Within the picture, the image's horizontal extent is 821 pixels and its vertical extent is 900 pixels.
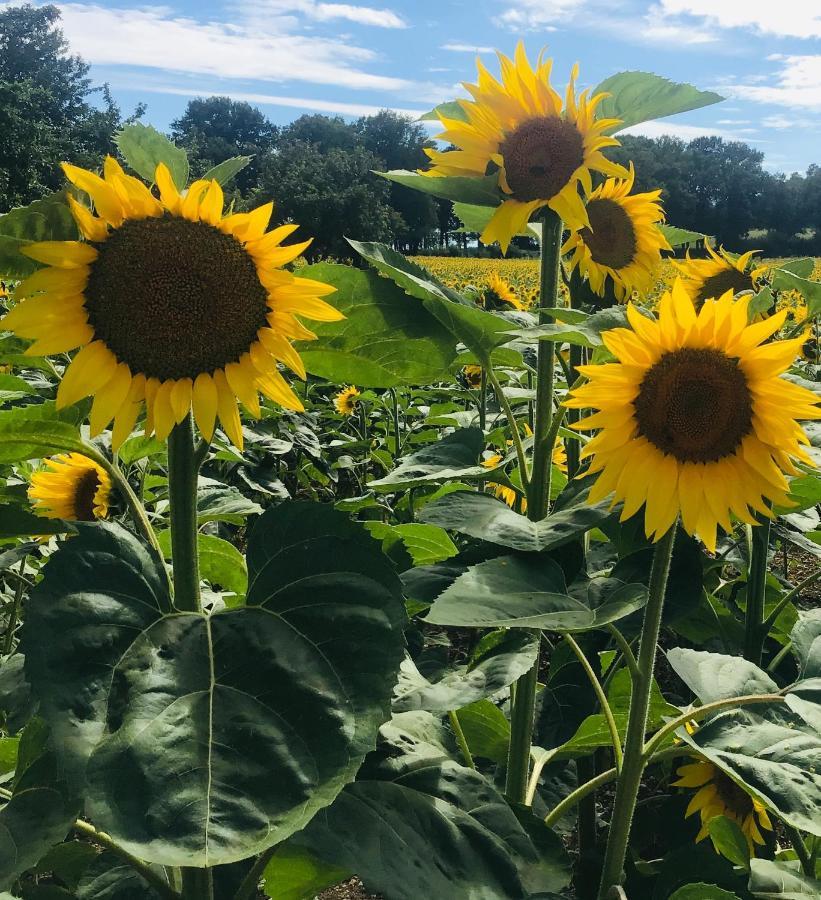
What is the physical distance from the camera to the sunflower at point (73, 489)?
74.7 inches

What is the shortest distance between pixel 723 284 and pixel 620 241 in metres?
0.40

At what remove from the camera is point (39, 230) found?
96cm

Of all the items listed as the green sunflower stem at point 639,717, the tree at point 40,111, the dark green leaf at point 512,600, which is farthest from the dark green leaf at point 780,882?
the tree at point 40,111

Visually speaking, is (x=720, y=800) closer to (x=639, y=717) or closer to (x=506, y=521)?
(x=639, y=717)

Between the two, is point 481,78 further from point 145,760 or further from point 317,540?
point 145,760

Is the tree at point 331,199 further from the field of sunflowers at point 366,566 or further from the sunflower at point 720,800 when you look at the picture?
the field of sunflowers at point 366,566

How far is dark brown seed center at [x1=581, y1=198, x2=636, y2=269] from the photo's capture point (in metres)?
1.85

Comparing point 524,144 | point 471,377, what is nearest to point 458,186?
point 524,144

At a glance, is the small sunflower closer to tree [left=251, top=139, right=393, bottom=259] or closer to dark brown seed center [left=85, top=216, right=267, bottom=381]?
dark brown seed center [left=85, top=216, right=267, bottom=381]

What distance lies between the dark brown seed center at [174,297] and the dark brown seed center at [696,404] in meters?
0.52

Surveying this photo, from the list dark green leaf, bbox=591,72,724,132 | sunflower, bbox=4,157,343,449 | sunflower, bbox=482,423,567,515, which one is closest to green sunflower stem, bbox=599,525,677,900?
sunflower, bbox=4,157,343,449

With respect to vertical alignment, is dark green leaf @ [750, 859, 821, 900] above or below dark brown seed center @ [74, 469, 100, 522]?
below

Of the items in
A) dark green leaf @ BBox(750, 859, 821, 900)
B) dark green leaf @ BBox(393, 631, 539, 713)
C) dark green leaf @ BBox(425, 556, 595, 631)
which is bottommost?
dark green leaf @ BBox(750, 859, 821, 900)

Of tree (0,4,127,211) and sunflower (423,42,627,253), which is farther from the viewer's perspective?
tree (0,4,127,211)
